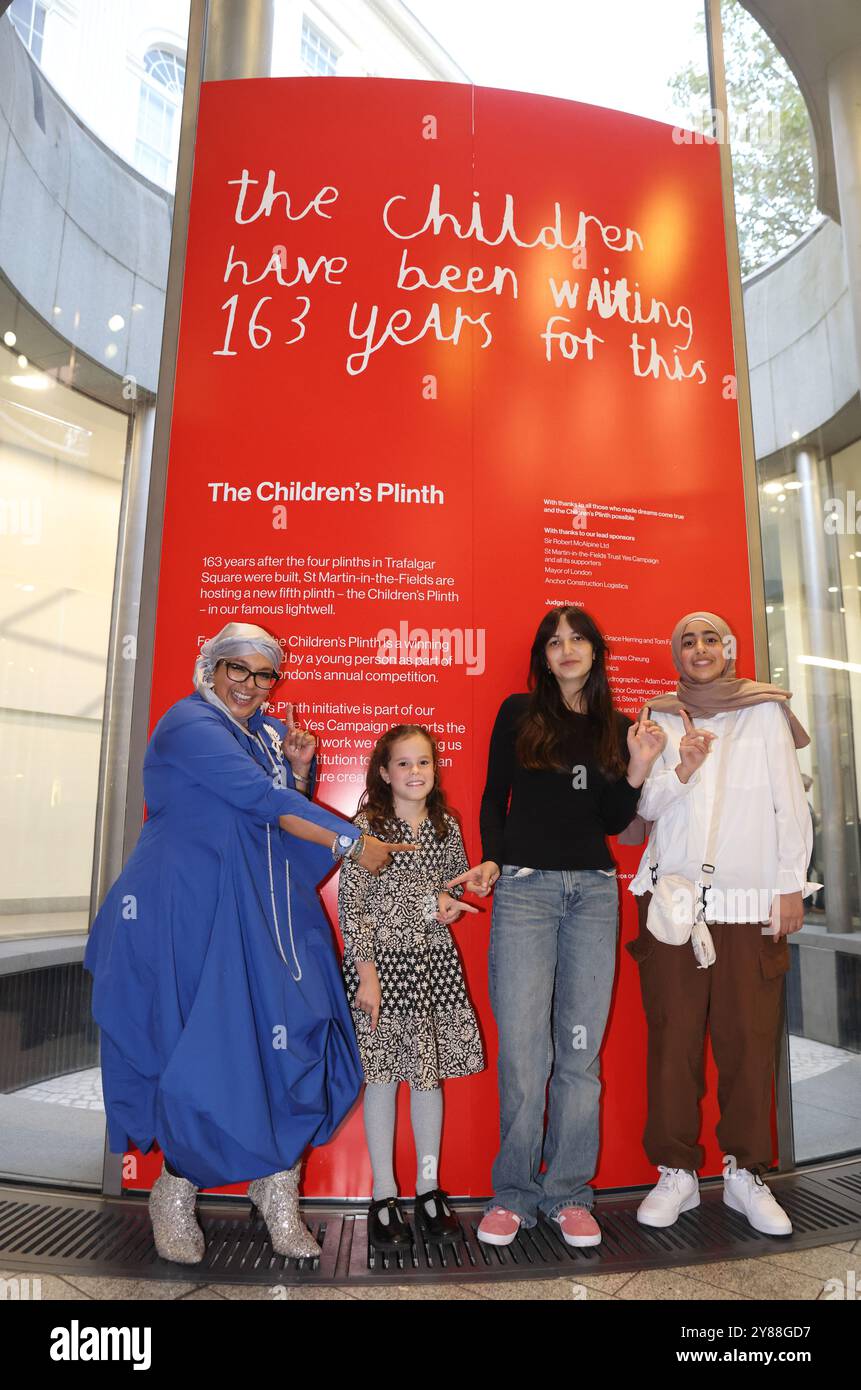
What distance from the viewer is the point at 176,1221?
223 centimetres

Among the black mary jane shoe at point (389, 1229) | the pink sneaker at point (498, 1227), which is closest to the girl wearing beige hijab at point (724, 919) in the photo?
the pink sneaker at point (498, 1227)

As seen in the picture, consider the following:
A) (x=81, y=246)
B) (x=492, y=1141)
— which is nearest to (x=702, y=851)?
(x=492, y=1141)

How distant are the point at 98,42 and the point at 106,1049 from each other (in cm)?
350

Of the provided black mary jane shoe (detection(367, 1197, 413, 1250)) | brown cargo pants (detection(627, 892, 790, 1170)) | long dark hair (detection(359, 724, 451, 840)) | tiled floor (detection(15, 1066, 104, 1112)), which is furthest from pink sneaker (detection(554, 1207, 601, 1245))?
tiled floor (detection(15, 1066, 104, 1112))

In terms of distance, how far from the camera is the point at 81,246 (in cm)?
322

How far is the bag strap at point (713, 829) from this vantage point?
2.52 metres

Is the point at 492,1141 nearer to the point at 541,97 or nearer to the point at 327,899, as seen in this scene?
the point at 327,899

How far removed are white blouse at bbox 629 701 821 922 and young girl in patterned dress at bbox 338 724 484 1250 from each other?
1.98 ft

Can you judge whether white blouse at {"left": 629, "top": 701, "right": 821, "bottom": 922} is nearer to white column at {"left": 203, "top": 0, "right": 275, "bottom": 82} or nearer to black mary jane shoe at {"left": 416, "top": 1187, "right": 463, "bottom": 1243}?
black mary jane shoe at {"left": 416, "top": 1187, "right": 463, "bottom": 1243}

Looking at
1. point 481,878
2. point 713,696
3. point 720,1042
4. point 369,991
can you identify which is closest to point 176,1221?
point 369,991

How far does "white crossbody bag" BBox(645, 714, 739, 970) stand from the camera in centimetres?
248

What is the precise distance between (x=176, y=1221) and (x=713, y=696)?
194 centimetres

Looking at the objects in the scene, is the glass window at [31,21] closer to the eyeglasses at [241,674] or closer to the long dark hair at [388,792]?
the eyeglasses at [241,674]

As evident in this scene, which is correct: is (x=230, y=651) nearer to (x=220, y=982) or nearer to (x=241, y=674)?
(x=241, y=674)
